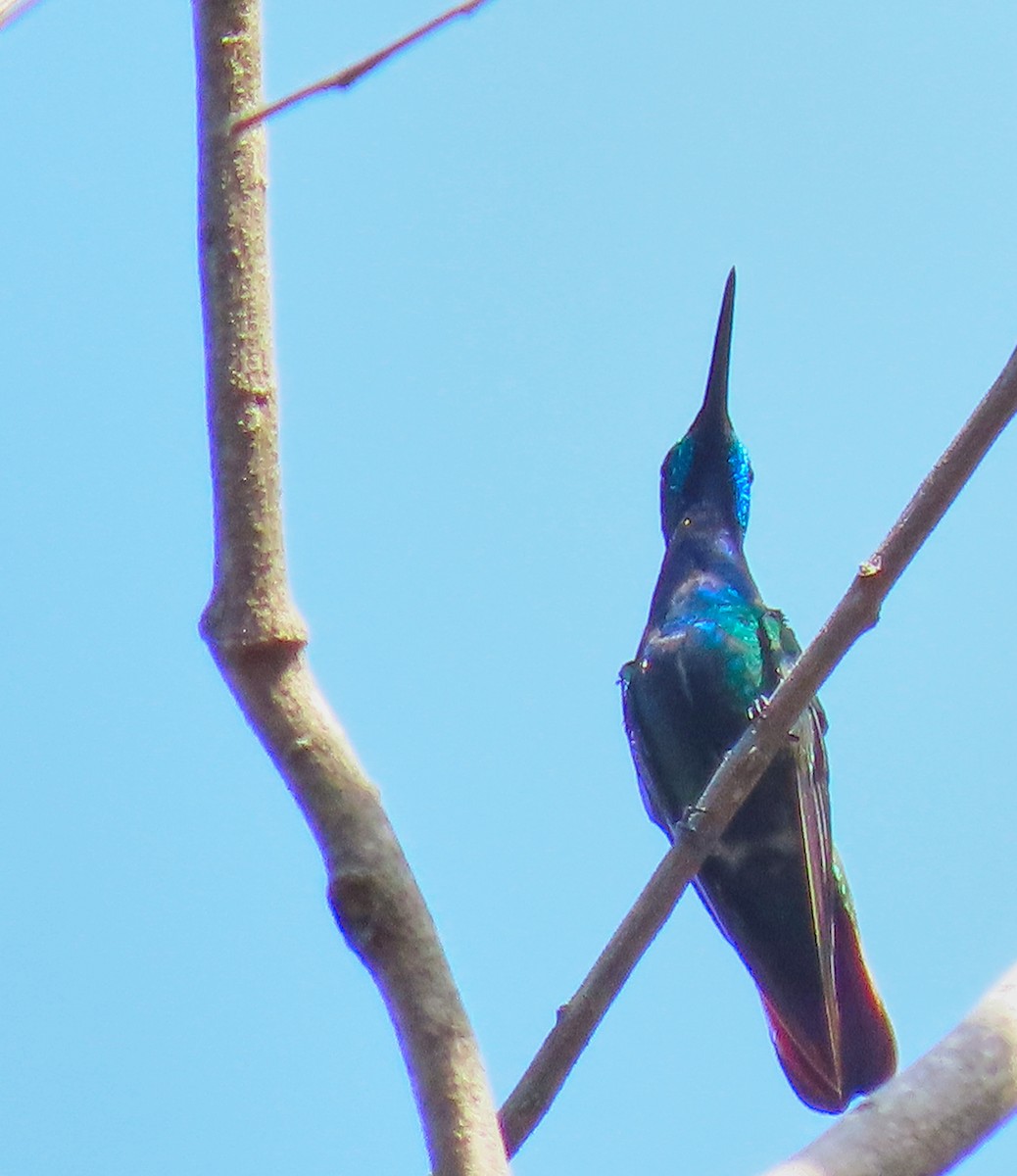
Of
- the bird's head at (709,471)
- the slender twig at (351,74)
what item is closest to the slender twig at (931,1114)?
the slender twig at (351,74)

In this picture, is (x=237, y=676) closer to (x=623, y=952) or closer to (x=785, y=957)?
(x=623, y=952)

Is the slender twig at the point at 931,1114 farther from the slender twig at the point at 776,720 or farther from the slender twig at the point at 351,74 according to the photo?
the slender twig at the point at 351,74

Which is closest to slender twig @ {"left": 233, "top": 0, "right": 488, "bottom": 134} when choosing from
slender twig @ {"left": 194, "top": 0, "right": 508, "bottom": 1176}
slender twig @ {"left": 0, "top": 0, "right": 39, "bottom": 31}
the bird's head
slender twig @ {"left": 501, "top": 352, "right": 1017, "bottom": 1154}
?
slender twig @ {"left": 194, "top": 0, "right": 508, "bottom": 1176}

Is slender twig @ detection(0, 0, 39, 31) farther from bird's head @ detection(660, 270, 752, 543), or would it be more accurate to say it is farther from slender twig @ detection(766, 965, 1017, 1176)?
bird's head @ detection(660, 270, 752, 543)

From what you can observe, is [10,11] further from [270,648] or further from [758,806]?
[758,806]

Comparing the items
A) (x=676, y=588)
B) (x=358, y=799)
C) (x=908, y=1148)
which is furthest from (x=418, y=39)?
(x=676, y=588)

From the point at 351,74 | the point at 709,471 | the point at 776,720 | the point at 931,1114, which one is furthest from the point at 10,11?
the point at 709,471
